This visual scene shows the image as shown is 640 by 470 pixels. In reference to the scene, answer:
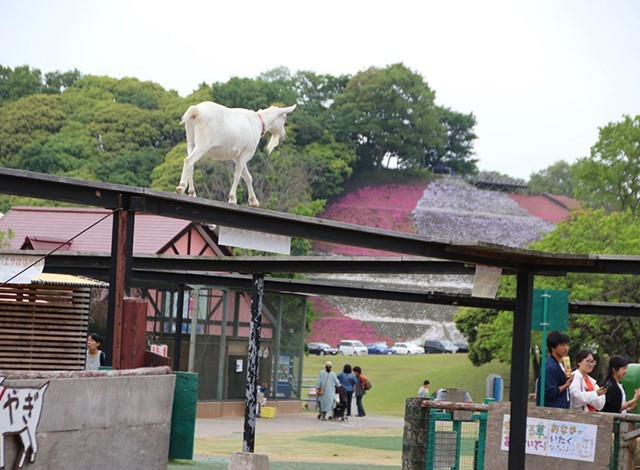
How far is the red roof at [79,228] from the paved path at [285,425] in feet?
17.6

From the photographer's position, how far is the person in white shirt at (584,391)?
1418 cm

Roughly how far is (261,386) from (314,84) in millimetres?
106386

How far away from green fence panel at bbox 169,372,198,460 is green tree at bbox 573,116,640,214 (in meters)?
46.9

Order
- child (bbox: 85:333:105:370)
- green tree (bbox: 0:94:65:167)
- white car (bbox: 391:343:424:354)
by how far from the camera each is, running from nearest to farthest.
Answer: child (bbox: 85:333:105:370)
white car (bbox: 391:343:424:354)
green tree (bbox: 0:94:65:167)

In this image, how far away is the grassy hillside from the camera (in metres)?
50.5

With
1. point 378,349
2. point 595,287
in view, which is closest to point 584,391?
point 595,287

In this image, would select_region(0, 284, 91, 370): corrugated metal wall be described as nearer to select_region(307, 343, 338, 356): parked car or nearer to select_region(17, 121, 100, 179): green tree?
select_region(307, 343, 338, 356): parked car

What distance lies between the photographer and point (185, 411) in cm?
1477

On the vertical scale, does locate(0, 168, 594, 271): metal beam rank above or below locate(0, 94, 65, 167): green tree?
below

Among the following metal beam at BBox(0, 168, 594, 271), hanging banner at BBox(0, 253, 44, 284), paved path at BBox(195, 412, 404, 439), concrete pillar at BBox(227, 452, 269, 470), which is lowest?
paved path at BBox(195, 412, 404, 439)

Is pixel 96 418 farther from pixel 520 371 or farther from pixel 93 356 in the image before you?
pixel 93 356

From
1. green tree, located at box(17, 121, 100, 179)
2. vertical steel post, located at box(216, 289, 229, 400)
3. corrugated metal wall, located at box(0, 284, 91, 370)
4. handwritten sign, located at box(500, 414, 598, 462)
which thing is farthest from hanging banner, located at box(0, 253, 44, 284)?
green tree, located at box(17, 121, 100, 179)

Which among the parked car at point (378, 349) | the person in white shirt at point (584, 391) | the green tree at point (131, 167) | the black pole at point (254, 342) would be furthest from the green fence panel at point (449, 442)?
the green tree at point (131, 167)

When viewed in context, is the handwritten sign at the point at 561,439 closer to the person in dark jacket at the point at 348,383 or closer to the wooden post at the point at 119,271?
the wooden post at the point at 119,271
